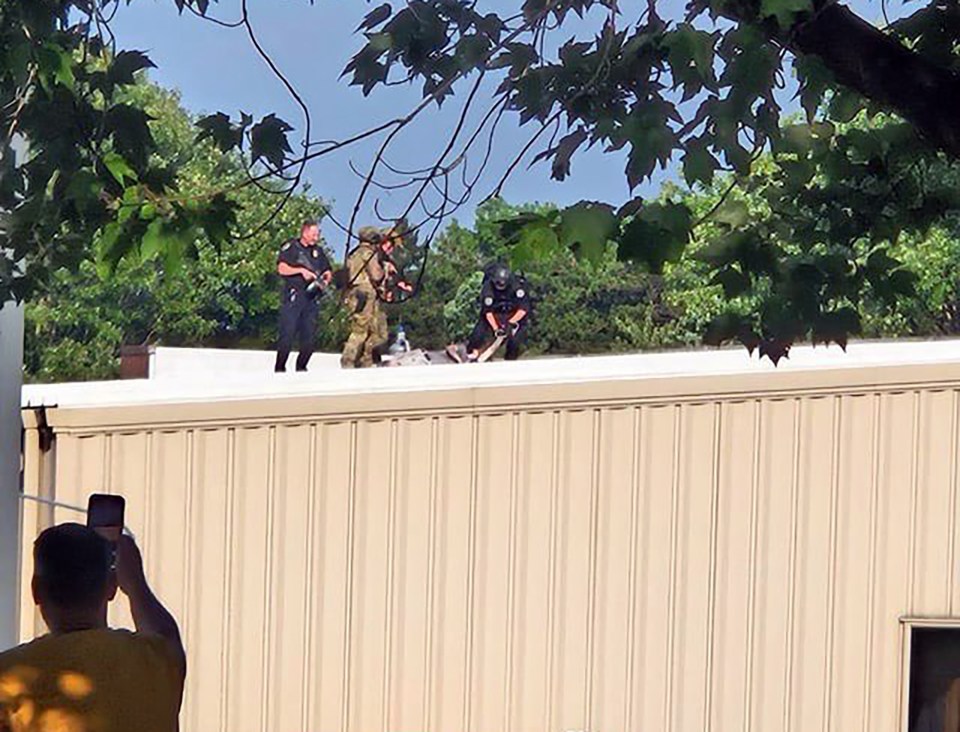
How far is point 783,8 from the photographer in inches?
114

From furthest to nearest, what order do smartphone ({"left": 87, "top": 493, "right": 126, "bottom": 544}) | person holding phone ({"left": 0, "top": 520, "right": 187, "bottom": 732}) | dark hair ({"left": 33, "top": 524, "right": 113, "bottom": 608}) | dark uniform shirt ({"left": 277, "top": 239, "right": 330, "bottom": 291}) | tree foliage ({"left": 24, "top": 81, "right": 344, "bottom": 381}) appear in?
tree foliage ({"left": 24, "top": 81, "right": 344, "bottom": 381}) → dark uniform shirt ({"left": 277, "top": 239, "right": 330, "bottom": 291}) → smartphone ({"left": 87, "top": 493, "right": 126, "bottom": 544}) → dark hair ({"left": 33, "top": 524, "right": 113, "bottom": 608}) → person holding phone ({"left": 0, "top": 520, "right": 187, "bottom": 732})

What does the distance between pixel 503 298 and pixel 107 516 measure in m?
8.29

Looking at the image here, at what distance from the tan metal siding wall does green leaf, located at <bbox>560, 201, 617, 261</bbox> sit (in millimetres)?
3948

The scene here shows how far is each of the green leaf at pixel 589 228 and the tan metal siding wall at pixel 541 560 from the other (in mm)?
3948

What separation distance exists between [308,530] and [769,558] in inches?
72.1

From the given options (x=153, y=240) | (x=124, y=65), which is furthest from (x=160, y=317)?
(x=153, y=240)

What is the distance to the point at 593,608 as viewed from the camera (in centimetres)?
691

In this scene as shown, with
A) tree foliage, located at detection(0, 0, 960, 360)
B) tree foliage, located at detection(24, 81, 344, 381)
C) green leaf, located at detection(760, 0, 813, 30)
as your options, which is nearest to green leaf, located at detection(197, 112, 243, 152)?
tree foliage, located at detection(0, 0, 960, 360)

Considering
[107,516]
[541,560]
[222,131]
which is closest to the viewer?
[107,516]

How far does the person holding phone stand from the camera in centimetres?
271

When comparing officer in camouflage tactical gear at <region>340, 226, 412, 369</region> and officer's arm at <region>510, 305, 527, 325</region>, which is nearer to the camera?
officer in camouflage tactical gear at <region>340, 226, 412, 369</region>

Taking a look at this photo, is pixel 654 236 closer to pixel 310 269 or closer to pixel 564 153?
pixel 564 153

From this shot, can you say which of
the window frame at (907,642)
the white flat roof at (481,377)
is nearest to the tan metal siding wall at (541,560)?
the window frame at (907,642)

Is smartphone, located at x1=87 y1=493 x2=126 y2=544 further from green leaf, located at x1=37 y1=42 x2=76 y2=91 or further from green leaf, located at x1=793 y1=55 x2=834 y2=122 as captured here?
green leaf, located at x1=793 y1=55 x2=834 y2=122
